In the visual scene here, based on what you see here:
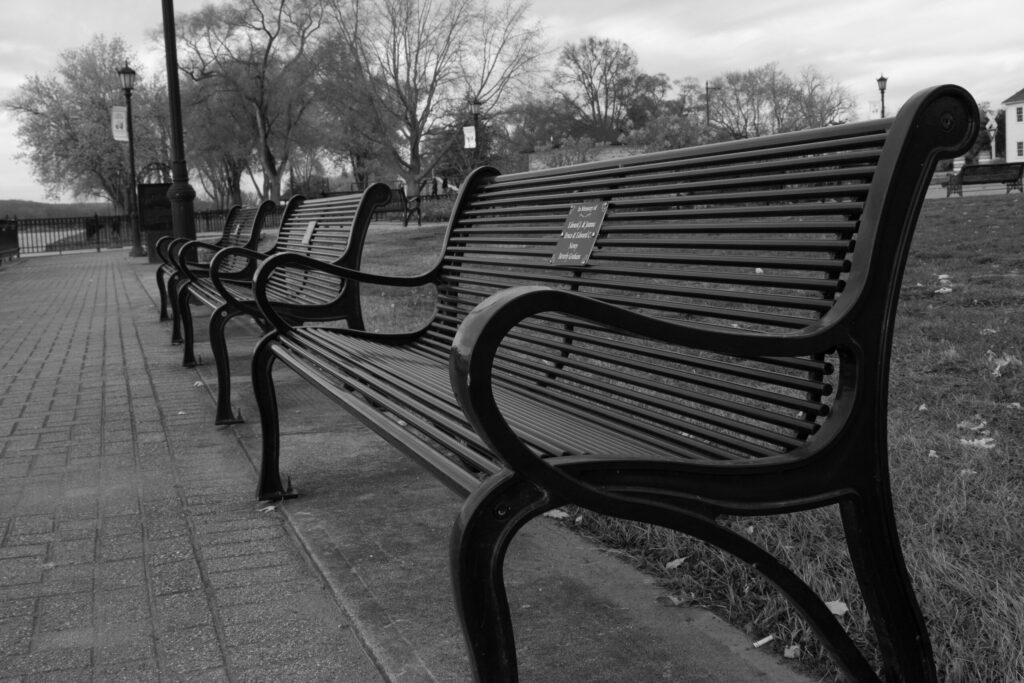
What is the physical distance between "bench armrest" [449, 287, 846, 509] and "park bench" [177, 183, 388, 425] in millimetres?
2268

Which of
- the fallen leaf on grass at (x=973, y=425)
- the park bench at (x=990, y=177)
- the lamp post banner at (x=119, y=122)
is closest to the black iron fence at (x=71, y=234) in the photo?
the lamp post banner at (x=119, y=122)

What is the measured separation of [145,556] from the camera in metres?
2.90

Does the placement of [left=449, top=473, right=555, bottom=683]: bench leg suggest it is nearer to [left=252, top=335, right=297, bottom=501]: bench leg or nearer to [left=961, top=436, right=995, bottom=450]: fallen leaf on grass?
[left=252, top=335, right=297, bottom=501]: bench leg

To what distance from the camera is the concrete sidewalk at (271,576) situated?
2.18 meters

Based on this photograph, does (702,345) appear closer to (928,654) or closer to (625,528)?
(928,654)

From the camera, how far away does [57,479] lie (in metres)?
3.79

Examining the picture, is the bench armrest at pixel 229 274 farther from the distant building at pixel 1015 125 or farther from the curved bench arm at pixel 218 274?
the distant building at pixel 1015 125

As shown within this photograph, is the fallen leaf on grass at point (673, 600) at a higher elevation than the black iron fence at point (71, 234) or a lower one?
lower

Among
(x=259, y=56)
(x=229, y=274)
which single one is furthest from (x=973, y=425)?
(x=259, y=56)

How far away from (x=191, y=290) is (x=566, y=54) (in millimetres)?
75524

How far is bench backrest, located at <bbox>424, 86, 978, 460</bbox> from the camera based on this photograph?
1677 mm

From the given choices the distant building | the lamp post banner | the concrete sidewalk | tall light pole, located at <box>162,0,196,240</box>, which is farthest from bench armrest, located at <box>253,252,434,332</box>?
the distant building

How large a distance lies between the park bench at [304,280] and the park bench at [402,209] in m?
12.1

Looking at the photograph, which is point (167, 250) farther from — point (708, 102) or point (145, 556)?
point (708, 102)
